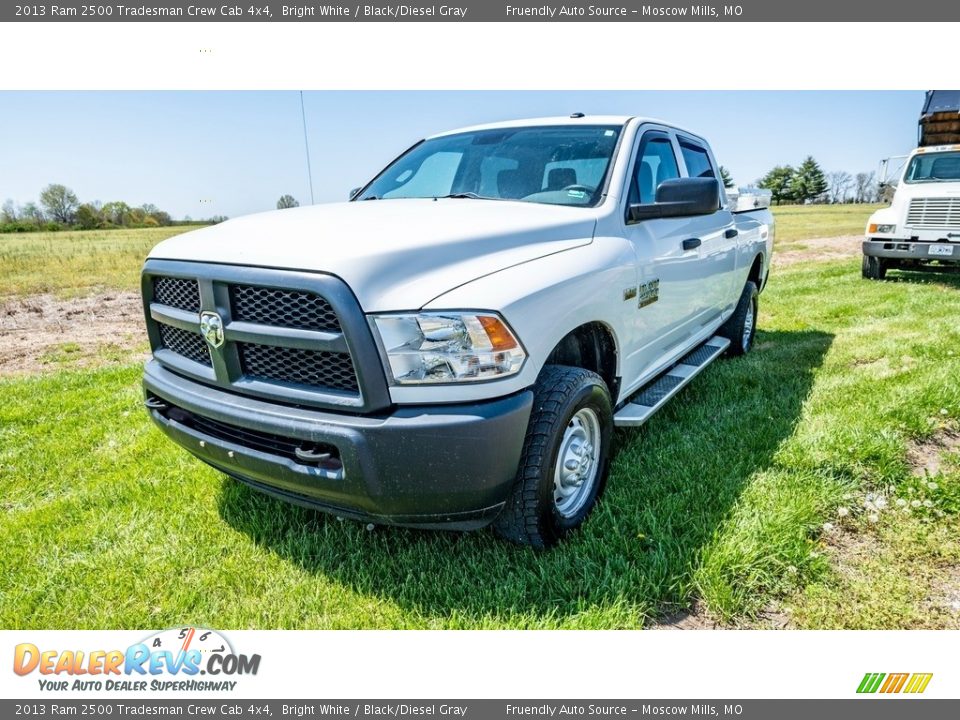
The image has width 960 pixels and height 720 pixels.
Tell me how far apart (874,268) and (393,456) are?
1092 cm

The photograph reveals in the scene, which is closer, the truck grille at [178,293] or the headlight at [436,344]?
the headlight at [436,344]

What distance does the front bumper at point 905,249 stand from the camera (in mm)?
9203

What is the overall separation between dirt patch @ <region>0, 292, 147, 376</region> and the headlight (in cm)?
538

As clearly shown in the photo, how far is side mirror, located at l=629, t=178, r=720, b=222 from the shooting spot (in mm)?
2971

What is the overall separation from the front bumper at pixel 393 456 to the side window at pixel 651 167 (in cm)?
173

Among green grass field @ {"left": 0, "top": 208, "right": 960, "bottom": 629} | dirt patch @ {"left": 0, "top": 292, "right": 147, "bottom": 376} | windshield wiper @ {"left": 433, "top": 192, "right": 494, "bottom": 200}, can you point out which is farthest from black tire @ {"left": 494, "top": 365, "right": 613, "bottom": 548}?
dirt patch @ {"left": 0, "top": 292, "right": 147, "bottom": 376}

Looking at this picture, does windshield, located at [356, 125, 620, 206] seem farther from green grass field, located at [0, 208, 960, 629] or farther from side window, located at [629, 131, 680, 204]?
green grass field, located at [0, 208, 960, 629]

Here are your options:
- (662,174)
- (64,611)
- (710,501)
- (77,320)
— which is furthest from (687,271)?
(77,320)

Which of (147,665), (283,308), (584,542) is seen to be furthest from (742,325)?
(147,665)

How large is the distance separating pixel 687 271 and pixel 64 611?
3.61 m

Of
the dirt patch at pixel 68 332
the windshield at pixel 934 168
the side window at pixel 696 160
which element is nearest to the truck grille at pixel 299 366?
the side window at pixel 696 160

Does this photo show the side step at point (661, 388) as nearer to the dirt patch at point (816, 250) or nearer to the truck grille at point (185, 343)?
the truck grille at point (185, 343)

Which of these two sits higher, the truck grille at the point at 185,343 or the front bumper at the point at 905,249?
the truck grille at the point at 185,343

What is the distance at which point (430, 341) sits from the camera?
2.05 meters
